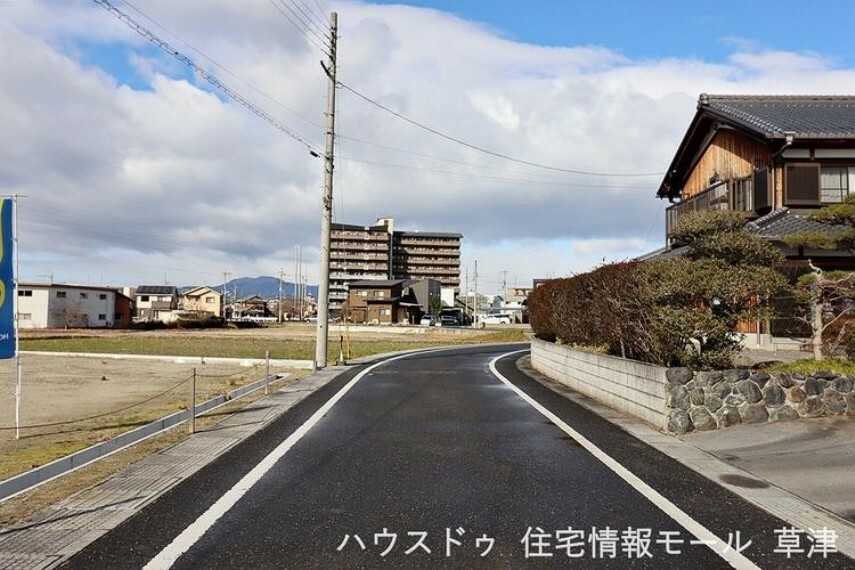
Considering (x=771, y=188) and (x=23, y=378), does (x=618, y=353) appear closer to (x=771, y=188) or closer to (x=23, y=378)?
(x=771, y=188)

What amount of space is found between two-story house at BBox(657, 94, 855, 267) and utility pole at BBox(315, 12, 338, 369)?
10.6m

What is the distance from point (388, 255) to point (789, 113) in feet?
341

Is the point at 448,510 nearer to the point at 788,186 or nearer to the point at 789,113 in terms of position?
the point at 788,186

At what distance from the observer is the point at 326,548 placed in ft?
14.9

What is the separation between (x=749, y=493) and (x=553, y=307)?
13364mm

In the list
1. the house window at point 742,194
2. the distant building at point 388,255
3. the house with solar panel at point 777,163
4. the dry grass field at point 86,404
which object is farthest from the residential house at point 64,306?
the house window at point 742,194

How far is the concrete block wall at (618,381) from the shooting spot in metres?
9.31

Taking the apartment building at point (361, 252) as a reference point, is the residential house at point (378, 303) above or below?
below

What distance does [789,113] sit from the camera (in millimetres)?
23281

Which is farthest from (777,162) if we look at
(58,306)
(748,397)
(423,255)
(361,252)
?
(423,255)

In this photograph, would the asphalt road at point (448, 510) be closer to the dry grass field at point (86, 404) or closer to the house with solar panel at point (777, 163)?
the dry grass field at point (86, 404)

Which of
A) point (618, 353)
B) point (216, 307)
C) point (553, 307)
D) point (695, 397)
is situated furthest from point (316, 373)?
point (216, 307)

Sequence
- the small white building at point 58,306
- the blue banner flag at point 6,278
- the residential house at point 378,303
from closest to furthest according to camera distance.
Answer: the blue banner flag at point 6,278 → the small white building at point 58,306 → the residential house at point 378,303

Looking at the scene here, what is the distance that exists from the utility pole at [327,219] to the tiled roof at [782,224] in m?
12.3
